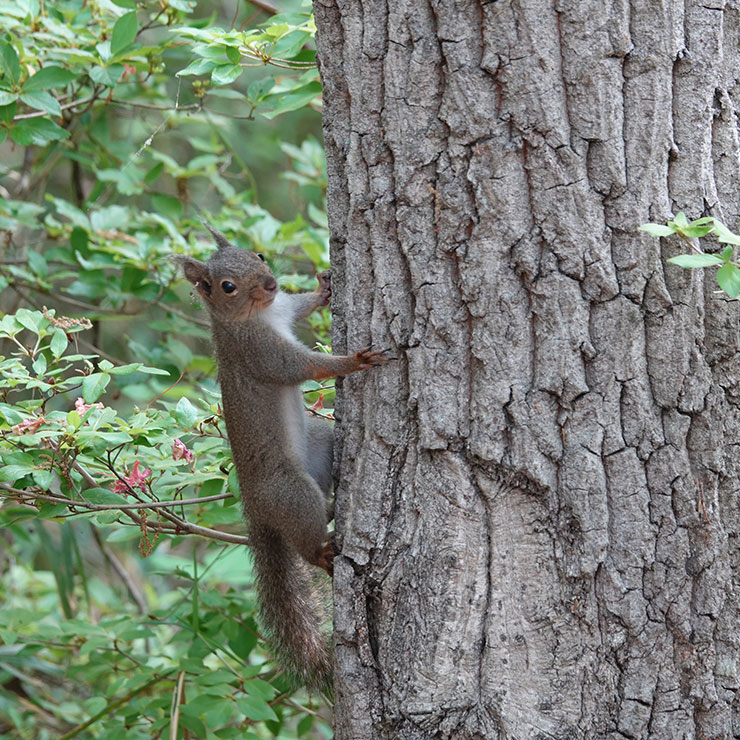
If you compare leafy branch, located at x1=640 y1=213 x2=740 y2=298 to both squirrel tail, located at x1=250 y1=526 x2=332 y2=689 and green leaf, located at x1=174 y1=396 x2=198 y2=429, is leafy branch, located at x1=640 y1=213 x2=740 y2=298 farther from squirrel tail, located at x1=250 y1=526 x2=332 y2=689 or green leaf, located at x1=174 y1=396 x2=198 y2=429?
squirrel tail, located at x1=250 y1=526 x2=332 y2=689

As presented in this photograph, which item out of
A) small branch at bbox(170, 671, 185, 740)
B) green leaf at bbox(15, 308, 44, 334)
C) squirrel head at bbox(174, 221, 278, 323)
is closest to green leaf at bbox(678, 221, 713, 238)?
squirrel head at bbox(174, 221, 278, 323)

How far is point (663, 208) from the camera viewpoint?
170 centimetres

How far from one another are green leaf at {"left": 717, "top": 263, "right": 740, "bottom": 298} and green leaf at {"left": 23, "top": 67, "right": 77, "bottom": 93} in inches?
85.8

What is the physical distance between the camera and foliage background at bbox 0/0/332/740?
225cm

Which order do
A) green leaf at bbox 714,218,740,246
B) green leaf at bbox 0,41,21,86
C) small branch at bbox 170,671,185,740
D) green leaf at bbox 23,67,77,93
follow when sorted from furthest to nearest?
green leaf at bbox 23,67,77,93 < green leaf at bbox 0,41,21,86 < small branch at bbox 170,671,185,740 < green leaf at bbox 714,218,740,246

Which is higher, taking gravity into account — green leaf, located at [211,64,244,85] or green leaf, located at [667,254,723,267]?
green leaf, located at [211,64,244,85]

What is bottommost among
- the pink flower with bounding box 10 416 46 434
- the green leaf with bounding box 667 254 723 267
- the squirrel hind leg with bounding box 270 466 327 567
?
the squirrel hind leg with bounding box 270 466 327 567

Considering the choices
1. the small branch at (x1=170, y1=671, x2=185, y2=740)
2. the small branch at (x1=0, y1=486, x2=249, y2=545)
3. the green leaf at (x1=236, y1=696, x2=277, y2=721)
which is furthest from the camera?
the small branch at (x1=170, y1=671, x2=185, y2=740)

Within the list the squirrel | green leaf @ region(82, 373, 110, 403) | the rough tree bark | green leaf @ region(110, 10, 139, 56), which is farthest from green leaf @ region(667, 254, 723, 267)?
green leaf @ region(110, 10, 139, 56)

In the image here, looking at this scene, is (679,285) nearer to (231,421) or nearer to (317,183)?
(231,421)

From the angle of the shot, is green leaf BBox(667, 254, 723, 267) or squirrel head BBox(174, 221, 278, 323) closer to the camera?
green leaf BBox(667, 254, 723, 267)

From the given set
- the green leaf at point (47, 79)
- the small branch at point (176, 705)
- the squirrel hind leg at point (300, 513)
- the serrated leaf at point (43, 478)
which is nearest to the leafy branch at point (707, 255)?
the squirrel hind leg at point (300, 513)

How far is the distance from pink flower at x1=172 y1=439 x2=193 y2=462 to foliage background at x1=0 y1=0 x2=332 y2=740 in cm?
2

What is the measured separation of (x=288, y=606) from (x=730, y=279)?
156 cm
